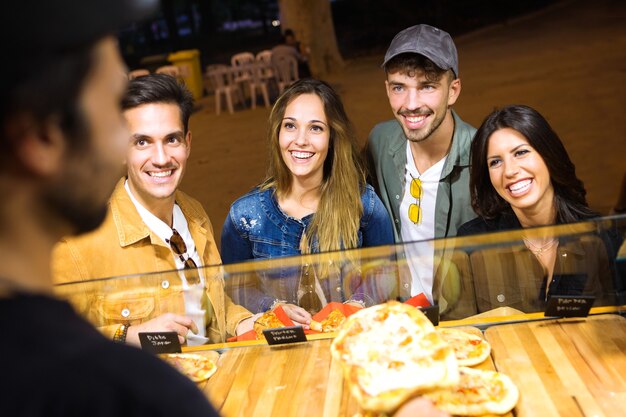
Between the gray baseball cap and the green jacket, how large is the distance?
0.30 m

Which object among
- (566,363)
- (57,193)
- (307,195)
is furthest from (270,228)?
Answer: (57,193)

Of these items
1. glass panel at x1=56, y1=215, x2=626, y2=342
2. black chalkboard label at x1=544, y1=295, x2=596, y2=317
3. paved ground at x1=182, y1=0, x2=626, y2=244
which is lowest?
paved ground at x1=182, y1=0, x2=626, y2=244

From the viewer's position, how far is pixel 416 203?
12.2 ft

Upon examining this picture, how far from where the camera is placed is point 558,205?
3.06 m

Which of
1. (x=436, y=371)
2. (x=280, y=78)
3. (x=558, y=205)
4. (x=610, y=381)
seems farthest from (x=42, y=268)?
(x=280, y=78)

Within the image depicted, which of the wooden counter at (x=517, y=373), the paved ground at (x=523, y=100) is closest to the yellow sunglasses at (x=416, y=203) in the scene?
the wooden counter at (x=517, y=373)

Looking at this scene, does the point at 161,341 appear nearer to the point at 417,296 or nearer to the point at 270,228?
the point at 417,296

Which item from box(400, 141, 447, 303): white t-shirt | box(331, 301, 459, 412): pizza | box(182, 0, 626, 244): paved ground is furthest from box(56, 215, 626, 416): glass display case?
box(182, 0, 626, 244): paved ground

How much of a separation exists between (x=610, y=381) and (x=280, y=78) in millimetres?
13278

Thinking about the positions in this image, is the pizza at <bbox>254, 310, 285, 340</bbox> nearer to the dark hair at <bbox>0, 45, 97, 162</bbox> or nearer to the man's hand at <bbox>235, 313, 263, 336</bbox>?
the man's hand at <bbox>235, 313, 263, 336</bbox>

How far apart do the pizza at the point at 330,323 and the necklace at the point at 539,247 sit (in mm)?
599

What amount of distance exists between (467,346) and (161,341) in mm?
924

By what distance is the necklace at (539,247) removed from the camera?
2246mm

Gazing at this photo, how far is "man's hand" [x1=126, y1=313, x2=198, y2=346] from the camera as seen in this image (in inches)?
93.1
